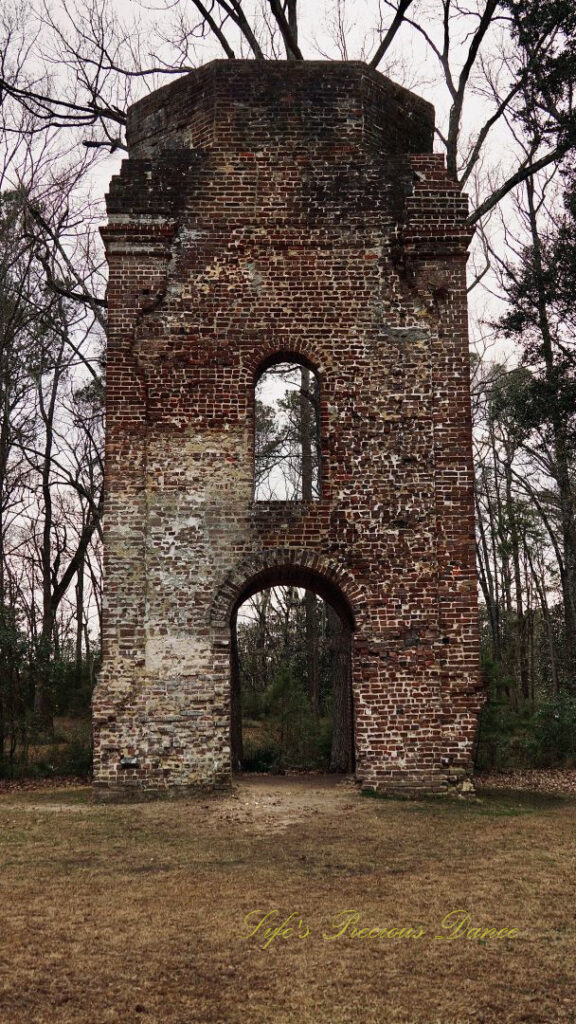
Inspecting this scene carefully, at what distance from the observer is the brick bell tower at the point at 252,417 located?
11.1 metres

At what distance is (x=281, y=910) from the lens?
614cm

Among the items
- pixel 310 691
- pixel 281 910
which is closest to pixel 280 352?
pixel 281 910

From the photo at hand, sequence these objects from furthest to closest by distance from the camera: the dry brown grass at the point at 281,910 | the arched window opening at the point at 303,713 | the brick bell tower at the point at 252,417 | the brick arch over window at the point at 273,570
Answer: the arched window opening at the point at 303,713 → the brick arch over window at the point at 273,570 → the brick bell tower at the point at 252,417 → the dry brown grass at the point at 281,910

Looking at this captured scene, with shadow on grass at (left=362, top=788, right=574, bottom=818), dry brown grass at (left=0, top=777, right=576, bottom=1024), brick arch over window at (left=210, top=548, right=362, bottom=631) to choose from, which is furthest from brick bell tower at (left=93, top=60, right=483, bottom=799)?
dry brown grass at (left=0, top=777, right=576, bottom=1024)

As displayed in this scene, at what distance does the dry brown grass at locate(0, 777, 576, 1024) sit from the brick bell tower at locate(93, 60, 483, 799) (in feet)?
4.40

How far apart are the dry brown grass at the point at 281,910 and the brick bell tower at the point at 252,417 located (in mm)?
1342

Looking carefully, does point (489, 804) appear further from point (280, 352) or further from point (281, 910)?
point (280, 352)

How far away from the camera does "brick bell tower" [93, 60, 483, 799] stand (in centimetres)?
1108

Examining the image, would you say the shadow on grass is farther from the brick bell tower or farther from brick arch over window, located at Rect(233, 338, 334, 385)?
brick arch over window, located at Rect(233, 338, 334, 385)

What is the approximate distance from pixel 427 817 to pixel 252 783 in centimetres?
363

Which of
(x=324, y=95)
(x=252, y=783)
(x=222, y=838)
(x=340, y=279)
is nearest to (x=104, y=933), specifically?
(x=222, y=838)

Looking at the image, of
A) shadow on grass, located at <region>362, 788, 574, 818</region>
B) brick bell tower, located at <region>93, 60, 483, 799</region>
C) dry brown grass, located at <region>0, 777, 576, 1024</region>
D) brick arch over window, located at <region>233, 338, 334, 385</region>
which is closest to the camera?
dry brown grass, located at <region>0, 777, 576, 1024</region>

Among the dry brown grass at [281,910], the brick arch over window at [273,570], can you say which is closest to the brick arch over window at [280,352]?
the brick arch over window at [273,570]

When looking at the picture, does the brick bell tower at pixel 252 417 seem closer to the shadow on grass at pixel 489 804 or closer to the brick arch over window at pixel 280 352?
the brick arch over window at pixel 280 352
